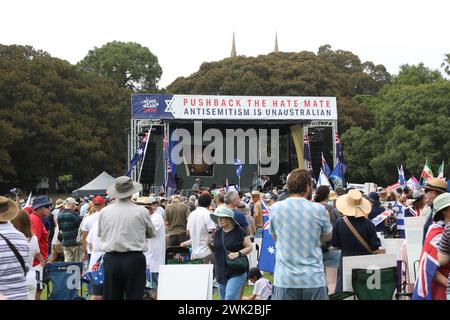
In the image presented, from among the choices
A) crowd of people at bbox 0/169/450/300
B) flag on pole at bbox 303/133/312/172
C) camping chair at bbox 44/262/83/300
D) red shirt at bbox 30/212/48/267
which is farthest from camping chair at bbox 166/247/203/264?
flag on pole at bbox 303/133/312/172

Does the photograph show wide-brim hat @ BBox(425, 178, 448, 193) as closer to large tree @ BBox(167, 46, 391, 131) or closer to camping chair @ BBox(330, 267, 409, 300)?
camping chair @ BBox(330, 267, 409, 300)

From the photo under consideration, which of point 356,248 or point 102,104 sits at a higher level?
point 102,104

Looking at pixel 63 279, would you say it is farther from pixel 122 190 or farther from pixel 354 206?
pixel 354 206

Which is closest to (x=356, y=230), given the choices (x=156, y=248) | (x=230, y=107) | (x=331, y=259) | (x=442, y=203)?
(x=331, y=259)

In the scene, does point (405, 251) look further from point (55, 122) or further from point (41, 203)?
point (55, 122)

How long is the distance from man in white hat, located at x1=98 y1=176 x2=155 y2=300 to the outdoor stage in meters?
20.3

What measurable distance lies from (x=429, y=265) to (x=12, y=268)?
2965 millimetres

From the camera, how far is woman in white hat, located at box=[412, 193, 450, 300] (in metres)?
4.67

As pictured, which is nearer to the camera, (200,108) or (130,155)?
(200,108)

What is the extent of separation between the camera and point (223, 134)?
31656 mm

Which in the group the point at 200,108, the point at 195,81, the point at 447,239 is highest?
the point at 195,81
